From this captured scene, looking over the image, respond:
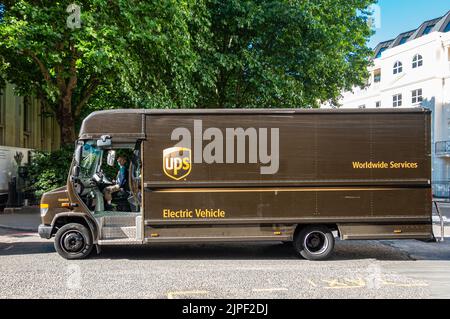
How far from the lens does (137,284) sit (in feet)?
21.9

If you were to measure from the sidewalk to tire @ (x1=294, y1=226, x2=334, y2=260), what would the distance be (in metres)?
8.21

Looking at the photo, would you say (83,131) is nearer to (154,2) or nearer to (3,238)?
(3,238)

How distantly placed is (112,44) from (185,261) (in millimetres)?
8223

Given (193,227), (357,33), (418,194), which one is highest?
(357,33)

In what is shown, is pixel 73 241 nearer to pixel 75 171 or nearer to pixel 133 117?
pixel 75 171

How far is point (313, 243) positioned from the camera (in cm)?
882

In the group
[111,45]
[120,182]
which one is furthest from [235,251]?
[111,45]

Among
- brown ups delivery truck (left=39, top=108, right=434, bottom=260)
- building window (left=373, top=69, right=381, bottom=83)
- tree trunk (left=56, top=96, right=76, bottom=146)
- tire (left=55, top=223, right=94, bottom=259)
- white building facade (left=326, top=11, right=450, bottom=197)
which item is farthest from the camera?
building window (left=373, top=69, right=381, bottom=83)

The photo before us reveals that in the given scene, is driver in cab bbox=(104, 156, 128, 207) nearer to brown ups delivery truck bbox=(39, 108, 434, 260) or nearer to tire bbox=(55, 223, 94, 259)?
brown ups delivery truck bbox=(39, 108, 434, 260)

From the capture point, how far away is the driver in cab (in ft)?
29.9

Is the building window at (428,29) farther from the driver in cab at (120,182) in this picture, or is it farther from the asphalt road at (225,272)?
the driver in cab at (120,182)

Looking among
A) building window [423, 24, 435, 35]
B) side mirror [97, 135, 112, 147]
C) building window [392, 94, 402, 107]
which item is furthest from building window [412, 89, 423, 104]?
side mirror [97, 135, 112, 147]

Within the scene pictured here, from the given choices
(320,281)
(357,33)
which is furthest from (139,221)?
(357,33)
